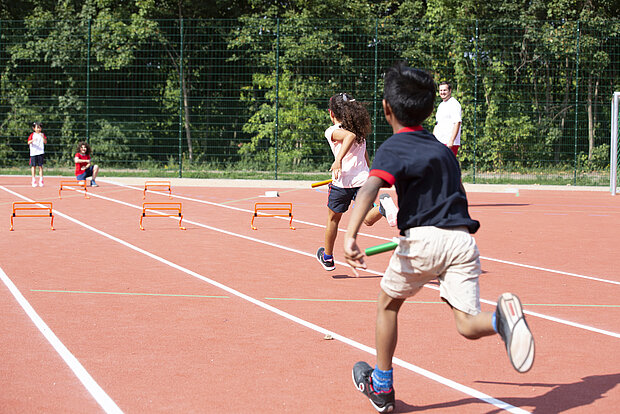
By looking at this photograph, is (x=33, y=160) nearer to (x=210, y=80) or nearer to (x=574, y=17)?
(x=210, y=80)

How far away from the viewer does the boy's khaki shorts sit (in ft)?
13.6

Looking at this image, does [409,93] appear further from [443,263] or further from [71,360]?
[71,360]

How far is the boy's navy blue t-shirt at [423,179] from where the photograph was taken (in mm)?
4125

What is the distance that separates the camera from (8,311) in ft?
22.2

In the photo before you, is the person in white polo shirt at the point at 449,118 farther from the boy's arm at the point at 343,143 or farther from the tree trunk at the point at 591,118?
the tree trunk at the point at 591,118

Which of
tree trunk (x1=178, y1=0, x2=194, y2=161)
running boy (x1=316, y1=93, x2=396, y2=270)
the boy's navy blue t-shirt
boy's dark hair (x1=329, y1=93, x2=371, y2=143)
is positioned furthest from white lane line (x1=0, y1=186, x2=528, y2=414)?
tree trunk (x1=178, y1=0, x2=194, y2=161)

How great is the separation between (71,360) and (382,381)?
2.26 meters

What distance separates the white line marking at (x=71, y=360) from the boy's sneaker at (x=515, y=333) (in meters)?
2.14

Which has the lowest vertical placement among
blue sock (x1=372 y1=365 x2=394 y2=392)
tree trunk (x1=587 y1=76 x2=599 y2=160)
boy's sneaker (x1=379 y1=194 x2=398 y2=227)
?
blue sock (x1=372 y1=365 x2=394 y2=392)

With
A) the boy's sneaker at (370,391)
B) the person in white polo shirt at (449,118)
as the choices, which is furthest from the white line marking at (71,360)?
the person in white polo shirt at (449,118)

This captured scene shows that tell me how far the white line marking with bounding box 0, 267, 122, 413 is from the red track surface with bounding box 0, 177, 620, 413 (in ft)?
0.10

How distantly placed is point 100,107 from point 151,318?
61.9 feet

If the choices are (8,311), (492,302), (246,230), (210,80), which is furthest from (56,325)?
(210,80)

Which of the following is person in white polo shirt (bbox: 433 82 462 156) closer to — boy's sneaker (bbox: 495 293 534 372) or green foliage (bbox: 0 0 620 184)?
boy's sneaker (bbox: 495 293 534 372)
